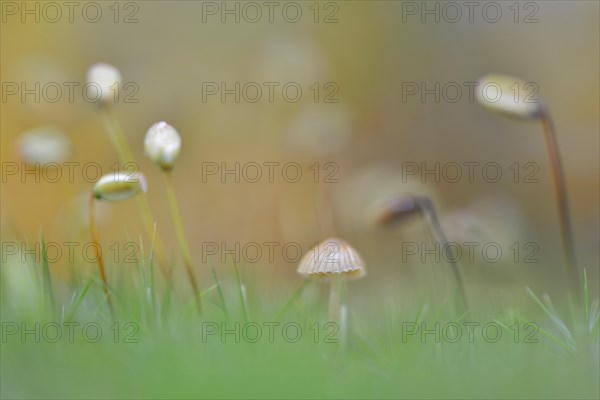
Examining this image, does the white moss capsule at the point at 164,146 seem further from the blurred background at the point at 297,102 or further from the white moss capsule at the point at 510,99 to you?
the blurred background at the point at 297,102

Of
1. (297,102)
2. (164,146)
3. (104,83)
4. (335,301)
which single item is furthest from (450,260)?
(297,102)

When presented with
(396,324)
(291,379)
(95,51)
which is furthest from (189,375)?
(95,51)

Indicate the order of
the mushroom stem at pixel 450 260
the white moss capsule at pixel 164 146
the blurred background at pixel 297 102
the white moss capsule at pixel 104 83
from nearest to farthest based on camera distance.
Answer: the white moss capsule at pixel 164 146 → the mushroom stem at pixel 450 260 → the white moss capsule at pixel 104 83 → the blurred background at pixel 297 102

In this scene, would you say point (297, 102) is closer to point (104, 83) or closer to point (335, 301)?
point (104, 83)

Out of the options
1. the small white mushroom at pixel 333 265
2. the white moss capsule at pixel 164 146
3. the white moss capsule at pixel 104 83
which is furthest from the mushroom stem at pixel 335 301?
the white moss capsule at pixel 104 83

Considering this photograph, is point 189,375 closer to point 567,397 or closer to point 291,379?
point 291,379

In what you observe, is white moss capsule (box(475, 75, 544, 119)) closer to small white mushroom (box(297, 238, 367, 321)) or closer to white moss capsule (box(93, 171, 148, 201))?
small white mushroom (box(297, 238, 367, 321))
